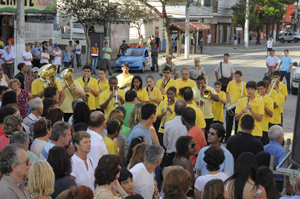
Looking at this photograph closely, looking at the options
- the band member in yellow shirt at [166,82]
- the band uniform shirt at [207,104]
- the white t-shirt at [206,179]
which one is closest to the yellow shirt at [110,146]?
the white t-shirt at [206,179]

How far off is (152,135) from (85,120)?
119 cm

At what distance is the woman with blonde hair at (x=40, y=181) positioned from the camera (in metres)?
3.86

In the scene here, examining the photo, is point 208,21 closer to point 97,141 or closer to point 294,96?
point 294,96

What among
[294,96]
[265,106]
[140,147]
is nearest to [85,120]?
[140,147]

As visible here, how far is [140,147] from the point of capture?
4.90 m

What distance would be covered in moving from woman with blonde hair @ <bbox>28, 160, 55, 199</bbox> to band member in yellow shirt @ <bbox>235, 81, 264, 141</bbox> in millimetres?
4581

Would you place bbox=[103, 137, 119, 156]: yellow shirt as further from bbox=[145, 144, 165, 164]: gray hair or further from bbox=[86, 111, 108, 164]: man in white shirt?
bbox=[145, 144, 165, 164]: gray hair

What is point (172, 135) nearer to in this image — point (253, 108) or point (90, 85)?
point (253, 108)

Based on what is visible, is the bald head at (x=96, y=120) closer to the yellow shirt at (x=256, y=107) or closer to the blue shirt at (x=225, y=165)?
the blue shirt at (x=225, y=165)

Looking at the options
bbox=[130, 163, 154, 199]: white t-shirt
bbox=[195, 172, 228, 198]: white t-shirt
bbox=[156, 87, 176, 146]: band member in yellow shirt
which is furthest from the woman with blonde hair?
bbox=[156, 87, 176, 146]: band member in yellow shirt

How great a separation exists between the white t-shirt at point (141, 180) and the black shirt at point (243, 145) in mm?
1803

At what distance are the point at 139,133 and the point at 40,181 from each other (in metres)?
2.15

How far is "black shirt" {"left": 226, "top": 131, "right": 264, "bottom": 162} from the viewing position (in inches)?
228

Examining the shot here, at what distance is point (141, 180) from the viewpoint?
4.60 meters
